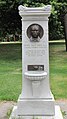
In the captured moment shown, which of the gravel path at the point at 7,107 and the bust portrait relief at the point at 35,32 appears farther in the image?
the gravel path at the point at 7,107

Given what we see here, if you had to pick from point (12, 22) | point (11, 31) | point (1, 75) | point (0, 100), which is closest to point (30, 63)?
point (0, 100)

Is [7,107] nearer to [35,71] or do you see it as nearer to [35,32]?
[35,71]

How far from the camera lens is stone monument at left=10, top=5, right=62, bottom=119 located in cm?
796

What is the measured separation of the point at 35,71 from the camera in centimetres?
807

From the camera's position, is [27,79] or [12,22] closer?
[27,79]

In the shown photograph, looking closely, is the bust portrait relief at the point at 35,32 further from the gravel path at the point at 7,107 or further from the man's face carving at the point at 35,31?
the gravel path at the point at 7,107

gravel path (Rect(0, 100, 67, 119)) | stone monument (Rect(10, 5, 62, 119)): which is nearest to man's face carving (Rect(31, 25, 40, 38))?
stone monument (Rect(10, 5, 62, 119))

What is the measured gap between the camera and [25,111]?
8078mm

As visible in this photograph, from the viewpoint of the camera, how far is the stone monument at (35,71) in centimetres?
796

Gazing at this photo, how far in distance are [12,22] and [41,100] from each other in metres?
23.7

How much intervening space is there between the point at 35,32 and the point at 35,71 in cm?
88

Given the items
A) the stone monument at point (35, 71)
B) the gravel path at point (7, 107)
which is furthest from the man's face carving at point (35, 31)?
the gravel path at point (7, 107)

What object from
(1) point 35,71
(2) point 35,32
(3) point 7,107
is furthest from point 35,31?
(3) point 7,107

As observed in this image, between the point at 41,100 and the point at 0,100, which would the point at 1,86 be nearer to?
the point at 0,100
